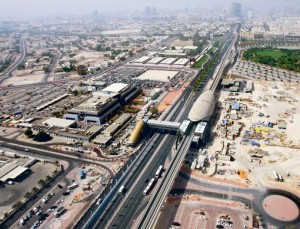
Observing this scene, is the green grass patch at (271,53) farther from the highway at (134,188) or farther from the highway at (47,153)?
the highway at (47,153)

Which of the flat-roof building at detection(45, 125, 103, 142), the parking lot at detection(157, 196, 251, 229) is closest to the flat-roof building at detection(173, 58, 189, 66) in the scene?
the flat-roof building at detection(45, 125, 103, 142)

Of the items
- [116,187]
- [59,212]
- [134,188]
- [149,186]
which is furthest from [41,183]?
[149,186]

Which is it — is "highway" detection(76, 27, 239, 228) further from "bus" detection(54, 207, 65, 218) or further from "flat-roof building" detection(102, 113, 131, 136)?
"flat-roof building" detection(102, 113, 131, 136)

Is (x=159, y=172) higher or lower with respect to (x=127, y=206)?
higher

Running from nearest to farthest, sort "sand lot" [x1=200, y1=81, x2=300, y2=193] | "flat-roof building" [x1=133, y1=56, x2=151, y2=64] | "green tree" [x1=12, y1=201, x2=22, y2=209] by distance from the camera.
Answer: "green tree" [x1=12, y1=201, x2=22, y2=209], "sand lot" [x1=200, y1=81, x2=300, y2=193], "flat-roof building" [x1=133, y1=56, x2=151, y2=64]

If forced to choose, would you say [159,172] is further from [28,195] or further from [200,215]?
[28,195]

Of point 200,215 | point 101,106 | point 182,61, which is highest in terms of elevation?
point 101,106

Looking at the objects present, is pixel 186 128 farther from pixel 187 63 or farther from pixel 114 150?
pixel 187 63

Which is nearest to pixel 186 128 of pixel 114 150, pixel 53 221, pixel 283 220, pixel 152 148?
pixel 152 148

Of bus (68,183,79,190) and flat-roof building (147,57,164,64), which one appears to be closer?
bus (68,183,79,190)

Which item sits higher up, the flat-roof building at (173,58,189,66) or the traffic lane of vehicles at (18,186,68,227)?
the flat-roof building at (173,58,189,66)

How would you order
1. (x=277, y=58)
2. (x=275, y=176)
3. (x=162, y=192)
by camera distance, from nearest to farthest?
(x=162, y=192) → (x=275, y=176) → (x=277, y=58)
